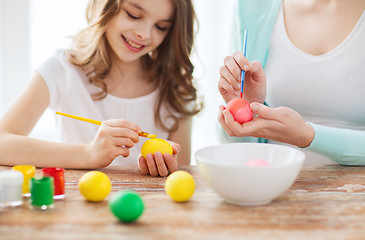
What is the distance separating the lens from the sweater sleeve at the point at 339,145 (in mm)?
1219

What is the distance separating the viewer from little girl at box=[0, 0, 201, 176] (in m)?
1.57

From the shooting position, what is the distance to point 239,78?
131 centimetres

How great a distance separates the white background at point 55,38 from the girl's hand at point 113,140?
205cm

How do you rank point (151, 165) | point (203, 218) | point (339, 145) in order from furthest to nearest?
point (339, 145) < point (151, 165) < point (203, 218)

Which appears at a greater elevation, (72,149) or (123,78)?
(123,78)

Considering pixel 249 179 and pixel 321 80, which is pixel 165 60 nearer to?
pixel 321 80

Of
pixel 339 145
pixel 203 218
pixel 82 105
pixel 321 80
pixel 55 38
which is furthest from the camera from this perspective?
pixel 55 38

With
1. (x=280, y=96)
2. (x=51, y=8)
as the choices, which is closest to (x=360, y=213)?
(x=280, y=96)

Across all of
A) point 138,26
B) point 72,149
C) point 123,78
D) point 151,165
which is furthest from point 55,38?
point 151,165

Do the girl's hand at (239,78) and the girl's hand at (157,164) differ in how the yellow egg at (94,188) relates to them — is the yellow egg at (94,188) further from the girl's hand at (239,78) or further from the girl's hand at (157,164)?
the girl's hand at (239,78)

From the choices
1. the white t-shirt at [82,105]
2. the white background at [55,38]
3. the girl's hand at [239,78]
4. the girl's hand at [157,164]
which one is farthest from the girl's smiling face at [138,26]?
the white background at [55,38]

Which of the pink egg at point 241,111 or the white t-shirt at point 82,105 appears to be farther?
the white t-shirt at point 82,105

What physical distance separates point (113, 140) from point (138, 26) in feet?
1.94

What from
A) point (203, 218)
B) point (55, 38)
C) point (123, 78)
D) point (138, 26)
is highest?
point (55, 38)
